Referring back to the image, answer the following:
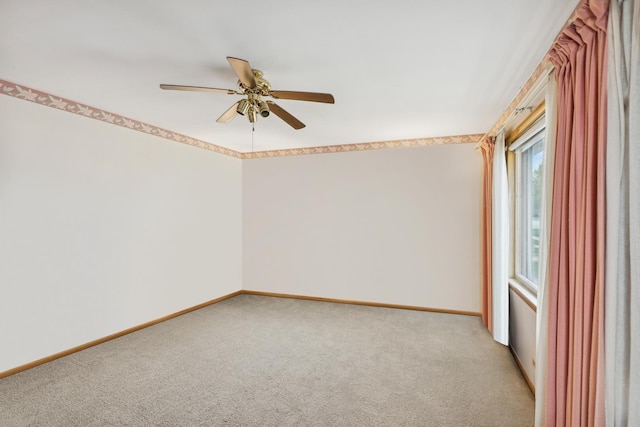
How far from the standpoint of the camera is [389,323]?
3645 millimetres

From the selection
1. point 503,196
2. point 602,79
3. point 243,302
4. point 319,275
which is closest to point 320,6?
point 602,79

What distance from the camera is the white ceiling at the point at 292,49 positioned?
153cm

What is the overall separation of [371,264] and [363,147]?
169cm

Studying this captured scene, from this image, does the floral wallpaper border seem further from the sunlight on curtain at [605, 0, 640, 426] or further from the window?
the sunlight on curtain at [605, 0, 640, 426]

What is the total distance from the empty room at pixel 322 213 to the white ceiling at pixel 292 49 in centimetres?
2

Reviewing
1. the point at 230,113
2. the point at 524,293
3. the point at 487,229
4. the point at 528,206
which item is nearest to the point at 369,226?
the point at 487,229

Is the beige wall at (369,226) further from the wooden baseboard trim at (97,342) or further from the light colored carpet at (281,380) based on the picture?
the wooden baseboard trim at (97,342)

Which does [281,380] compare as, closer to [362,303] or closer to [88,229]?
[362,303]

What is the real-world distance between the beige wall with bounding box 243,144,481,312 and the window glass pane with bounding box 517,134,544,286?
0.79 m

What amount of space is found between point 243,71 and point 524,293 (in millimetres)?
2855

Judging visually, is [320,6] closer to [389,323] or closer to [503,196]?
[503,196]

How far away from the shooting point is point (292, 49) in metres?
1.89

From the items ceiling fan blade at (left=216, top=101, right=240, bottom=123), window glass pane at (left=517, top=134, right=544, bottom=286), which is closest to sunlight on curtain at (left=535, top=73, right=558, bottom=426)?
window glass pane at (left=517, top=134, right=544, bottom=286)

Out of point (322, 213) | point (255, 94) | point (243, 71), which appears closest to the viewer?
point (243, 71)
